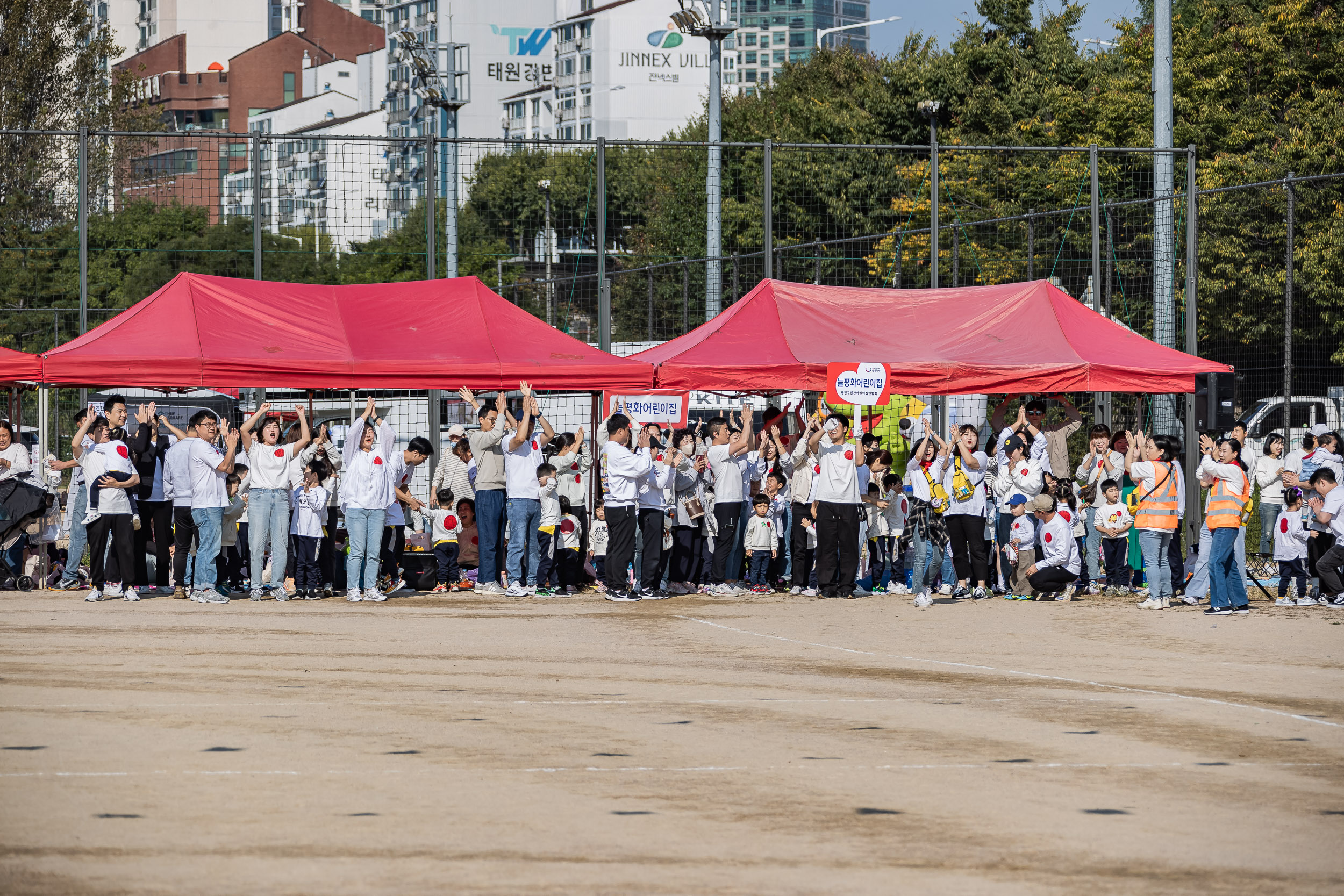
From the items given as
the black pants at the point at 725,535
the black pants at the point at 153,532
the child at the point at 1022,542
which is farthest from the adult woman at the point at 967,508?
the black pants at the point at 153,532

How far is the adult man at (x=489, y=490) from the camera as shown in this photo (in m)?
16.6

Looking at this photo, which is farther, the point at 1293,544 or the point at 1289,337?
the point at 1289,337

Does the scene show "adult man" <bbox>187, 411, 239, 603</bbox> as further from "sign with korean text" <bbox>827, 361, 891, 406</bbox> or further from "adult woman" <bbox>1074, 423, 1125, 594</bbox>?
"adult woman" <bbox>1074, 423, 1125, 594</bbox>

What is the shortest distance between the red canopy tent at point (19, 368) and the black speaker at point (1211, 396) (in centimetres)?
1234

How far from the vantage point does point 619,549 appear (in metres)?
16.6

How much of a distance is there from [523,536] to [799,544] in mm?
3048

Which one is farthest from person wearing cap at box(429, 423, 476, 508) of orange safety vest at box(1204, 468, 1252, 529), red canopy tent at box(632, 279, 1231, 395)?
orange safety vest at box(1204, 468, 1252, 529)

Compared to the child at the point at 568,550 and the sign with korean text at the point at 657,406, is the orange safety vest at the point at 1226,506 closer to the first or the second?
the sign with korean text at the point at 657,406

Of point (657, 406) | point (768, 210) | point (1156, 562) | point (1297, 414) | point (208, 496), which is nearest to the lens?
point (208, 496)

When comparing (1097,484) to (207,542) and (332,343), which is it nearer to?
(332,343)

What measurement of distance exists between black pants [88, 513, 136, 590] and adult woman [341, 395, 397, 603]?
1.26 meters

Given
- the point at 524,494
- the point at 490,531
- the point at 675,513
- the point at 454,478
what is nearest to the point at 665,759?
the point at 524,494

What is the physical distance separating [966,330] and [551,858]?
43.4 ft

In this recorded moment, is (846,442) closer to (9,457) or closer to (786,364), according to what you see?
(786,364)
